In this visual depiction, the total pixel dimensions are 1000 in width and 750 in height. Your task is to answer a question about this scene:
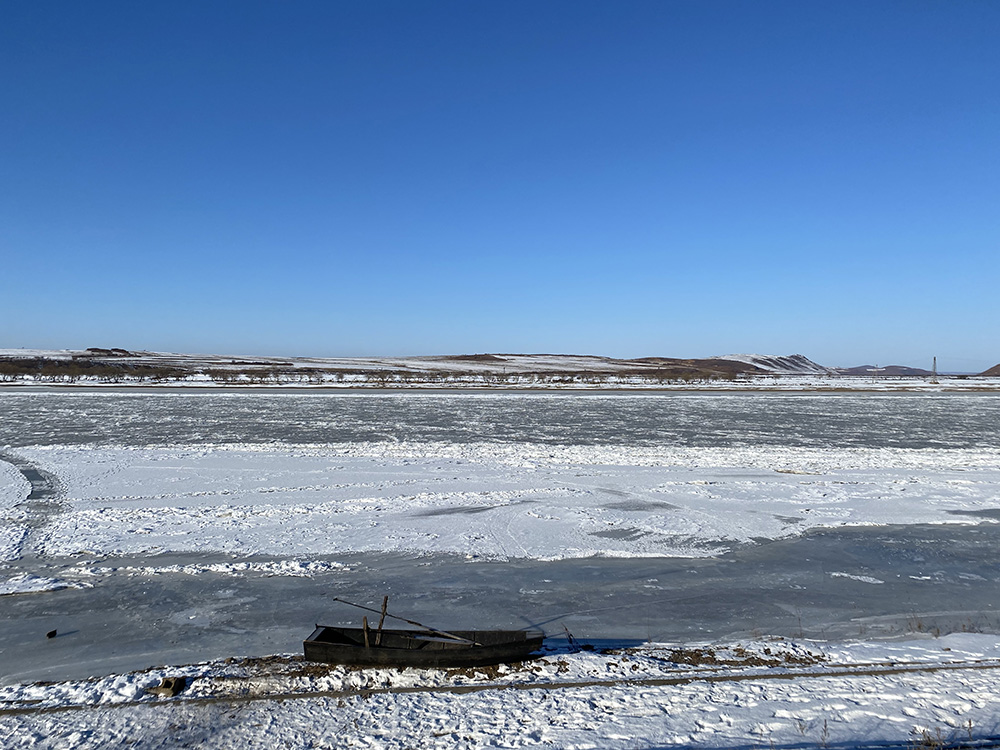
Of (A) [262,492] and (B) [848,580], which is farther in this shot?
(A) [262,492]

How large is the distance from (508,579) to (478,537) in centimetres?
157

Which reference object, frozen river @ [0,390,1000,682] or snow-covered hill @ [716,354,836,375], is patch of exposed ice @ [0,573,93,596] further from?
snow-covered hill @ [716,354,836,375]

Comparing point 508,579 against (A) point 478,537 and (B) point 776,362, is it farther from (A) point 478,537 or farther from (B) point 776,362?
(B) point 776,362

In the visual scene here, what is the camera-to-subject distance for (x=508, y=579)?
7211 millimetres

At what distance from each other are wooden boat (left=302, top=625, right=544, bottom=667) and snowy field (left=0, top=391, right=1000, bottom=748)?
127 mm

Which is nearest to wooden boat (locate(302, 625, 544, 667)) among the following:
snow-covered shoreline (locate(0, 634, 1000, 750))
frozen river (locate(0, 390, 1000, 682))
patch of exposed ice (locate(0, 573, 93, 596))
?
snow-covered shoreline (locate(0, 634, 1000, 750))

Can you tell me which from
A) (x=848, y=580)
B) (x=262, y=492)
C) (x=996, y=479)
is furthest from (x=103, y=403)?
(x=996, y=479)

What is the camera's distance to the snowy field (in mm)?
4430

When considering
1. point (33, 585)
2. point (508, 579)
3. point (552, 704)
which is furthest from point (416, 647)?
point (33, 585)

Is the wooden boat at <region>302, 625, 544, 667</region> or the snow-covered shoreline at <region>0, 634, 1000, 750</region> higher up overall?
the wooden boat at <region>302, 625, 544, 667</region>

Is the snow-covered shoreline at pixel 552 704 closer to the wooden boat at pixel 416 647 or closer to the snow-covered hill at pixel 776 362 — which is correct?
the wooden boat at pixel 416 647

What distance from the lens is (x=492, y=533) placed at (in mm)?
8914

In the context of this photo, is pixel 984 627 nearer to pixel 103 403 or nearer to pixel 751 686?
pixel 751 686

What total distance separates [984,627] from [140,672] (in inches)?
311
